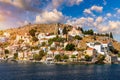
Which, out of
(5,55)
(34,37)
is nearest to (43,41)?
(34,37)

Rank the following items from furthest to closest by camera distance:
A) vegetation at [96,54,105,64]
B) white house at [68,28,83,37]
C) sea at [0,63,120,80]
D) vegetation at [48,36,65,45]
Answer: white house at [68,28,83,37] → vegetation at [48,36,65,45] → vegetation at [96,54,105,64] → sea at [0,63,120,80]

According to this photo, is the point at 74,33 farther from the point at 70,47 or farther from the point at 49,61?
the point at 49,61

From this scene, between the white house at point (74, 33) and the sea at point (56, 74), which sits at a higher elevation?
the white house at point (74, 33)

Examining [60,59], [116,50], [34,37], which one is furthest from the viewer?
[34,37]

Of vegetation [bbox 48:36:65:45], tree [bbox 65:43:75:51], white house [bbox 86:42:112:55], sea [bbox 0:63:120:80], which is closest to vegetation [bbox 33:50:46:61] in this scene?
vegetation [bbox 48:36:65:45]

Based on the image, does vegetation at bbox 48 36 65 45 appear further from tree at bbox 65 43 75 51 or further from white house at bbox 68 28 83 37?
tree at bbox 65 43 75 51

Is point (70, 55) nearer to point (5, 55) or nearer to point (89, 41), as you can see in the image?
point (89, 41)

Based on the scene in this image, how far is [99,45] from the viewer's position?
167m

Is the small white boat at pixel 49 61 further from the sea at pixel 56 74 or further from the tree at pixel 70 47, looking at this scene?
the sea at pixel 56 74

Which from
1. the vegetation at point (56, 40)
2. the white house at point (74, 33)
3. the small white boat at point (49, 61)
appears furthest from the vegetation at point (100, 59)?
the white house at point (74, 33)

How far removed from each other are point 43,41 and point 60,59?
116ft

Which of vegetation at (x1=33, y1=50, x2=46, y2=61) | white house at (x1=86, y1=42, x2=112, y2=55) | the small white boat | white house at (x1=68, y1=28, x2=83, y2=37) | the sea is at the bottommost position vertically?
the sea

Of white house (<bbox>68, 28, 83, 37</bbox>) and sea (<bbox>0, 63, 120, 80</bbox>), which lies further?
white house (<bbox>68, 28, 83, 37</bbox>)

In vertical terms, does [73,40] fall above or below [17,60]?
above
